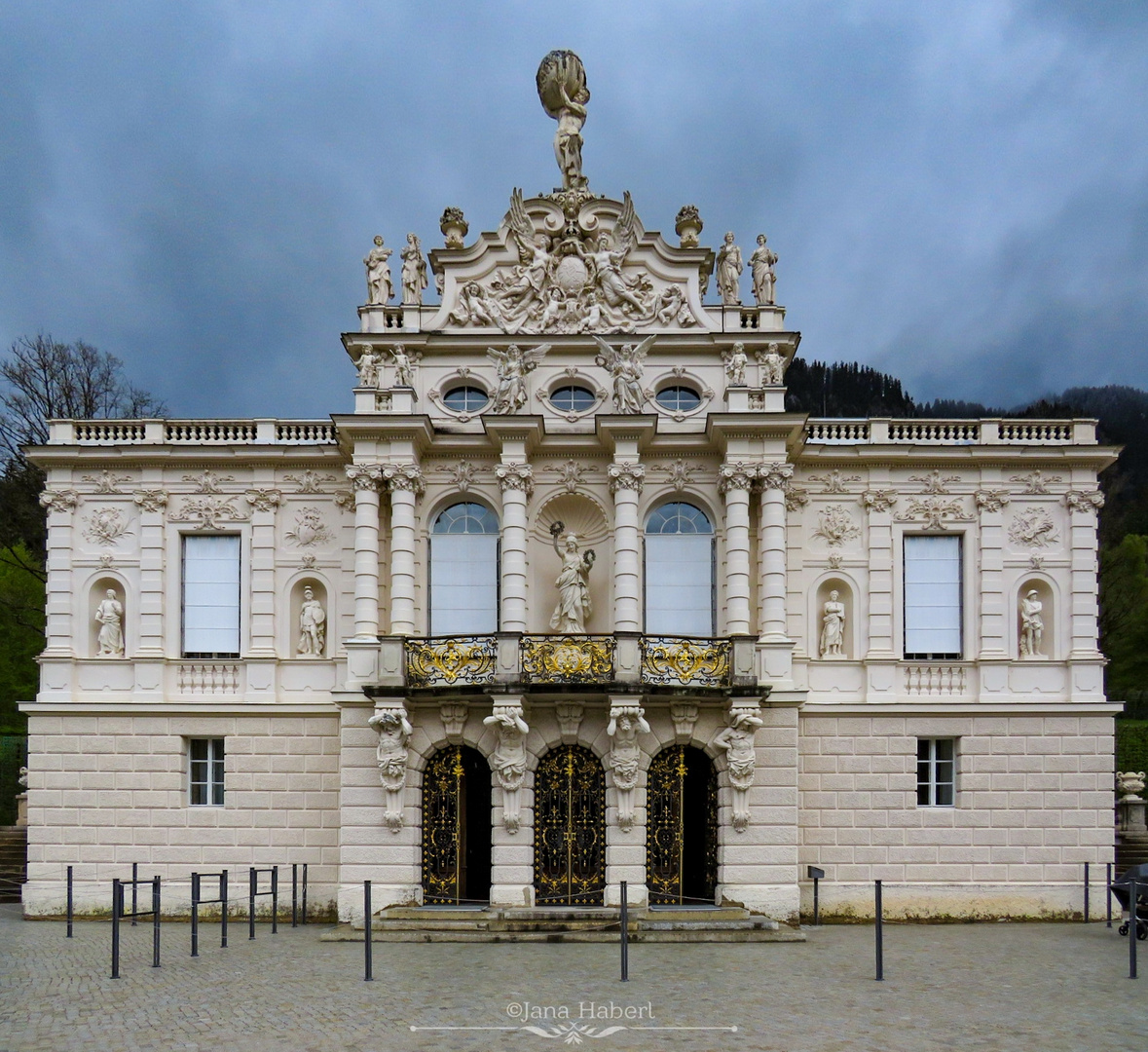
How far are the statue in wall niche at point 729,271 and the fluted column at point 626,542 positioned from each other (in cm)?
445

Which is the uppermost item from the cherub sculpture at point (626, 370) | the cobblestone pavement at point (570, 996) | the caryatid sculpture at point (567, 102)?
the caryatid sculpture at point (567, 102)

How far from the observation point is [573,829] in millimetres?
24266

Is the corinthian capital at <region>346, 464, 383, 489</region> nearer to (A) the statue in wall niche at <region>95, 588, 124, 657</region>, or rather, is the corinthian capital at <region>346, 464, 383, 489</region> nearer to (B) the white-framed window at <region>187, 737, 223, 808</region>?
(A) the statue in wall niche at <region>95, 588, 124, 657</region>

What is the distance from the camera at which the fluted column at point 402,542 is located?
81.7ft

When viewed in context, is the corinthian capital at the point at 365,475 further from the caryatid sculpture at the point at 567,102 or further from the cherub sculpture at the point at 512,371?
the caryatid sculpture at the point at 567,102

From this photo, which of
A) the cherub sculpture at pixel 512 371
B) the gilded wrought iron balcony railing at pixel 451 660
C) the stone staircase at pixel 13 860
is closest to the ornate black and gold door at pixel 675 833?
the gilded wrought iron balcony railing at pixel 451 660

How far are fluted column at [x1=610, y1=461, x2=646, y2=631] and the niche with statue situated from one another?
13.3 ft

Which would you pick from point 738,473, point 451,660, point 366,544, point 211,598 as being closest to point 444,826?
point 451,660

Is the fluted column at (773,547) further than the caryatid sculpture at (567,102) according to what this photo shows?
No

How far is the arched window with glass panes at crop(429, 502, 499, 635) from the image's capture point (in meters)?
26.1

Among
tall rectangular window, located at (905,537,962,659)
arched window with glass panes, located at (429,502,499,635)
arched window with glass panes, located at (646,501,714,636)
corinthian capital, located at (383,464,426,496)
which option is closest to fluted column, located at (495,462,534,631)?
arched window with glass panes, located at (429,502,499,635)

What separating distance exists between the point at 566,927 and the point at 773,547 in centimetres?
846

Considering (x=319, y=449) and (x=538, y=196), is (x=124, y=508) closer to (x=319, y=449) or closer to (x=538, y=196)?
(x=319, y=449)

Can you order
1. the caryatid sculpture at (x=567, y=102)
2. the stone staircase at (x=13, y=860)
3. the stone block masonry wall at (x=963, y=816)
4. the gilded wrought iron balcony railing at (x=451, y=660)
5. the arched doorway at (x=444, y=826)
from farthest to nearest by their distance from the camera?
the stone staircase at (x=13, y=860)
the caryatid sculpture at (x=567, y=102)
the stone block masonry wall at (x=963, y=816)
the arched doorway at (x=444, y=826)
the gilded wrought iron balcony railing at (x=451, y=660)
